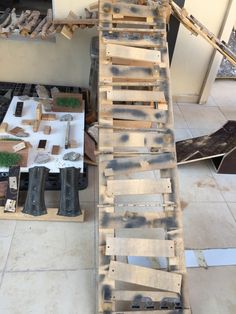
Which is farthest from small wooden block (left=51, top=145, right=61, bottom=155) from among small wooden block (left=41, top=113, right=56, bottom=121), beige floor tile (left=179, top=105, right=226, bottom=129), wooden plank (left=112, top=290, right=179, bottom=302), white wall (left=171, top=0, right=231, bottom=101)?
white wall (left=171, top=0, right=231, bottom=101)

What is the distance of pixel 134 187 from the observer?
7.20ft

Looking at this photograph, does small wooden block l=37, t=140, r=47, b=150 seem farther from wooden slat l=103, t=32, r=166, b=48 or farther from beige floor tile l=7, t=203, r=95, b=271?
wooden slat l=103, t=32, r=166, b=48

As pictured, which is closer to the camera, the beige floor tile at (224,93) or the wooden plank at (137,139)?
the wooden plank at (137,139)

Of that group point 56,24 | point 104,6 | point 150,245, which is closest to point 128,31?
point 104,6

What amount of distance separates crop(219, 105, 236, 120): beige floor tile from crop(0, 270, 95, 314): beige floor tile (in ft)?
10.5

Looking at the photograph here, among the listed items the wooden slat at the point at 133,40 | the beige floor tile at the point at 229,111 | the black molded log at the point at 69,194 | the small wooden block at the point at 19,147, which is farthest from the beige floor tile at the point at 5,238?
the beige floor tile at the point at 229,111

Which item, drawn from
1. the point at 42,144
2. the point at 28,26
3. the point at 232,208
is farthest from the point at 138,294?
the point at 28,26

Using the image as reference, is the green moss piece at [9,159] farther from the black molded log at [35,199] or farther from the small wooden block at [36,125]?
the small wooden block at [36,125]

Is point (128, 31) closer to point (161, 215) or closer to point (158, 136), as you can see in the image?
point (158, 136)

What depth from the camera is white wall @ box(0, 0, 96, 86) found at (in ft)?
12.5

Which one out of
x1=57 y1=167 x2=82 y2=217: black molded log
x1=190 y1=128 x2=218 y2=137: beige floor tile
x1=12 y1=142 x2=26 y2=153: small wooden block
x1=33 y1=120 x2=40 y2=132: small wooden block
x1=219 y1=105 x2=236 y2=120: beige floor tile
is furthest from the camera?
x1=219 y1=105 x2=236 y2=120: beige floor tile

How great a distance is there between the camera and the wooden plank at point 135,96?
2506 millimetres

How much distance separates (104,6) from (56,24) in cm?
73

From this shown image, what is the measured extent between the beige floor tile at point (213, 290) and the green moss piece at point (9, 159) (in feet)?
5.80
